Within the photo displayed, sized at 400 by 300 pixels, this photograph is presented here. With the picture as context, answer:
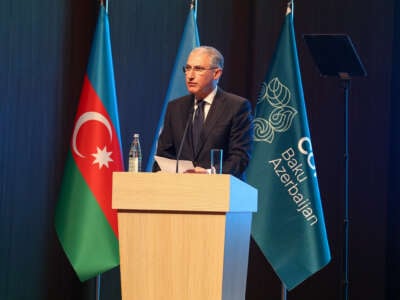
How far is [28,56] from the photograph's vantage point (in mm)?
4590

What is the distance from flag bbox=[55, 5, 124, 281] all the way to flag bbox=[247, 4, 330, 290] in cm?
96

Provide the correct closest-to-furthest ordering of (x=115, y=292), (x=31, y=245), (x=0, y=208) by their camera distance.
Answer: (x=0, y=208) < (x=31, y=245) < (x=115, y=292)

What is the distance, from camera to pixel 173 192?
8.04 ft

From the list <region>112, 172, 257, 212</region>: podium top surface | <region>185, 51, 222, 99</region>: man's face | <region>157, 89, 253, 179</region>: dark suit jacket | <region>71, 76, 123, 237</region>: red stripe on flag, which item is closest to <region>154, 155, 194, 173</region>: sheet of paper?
<region>112, 172, 257, 212</region>: podium top surface

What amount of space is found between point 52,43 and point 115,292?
6.28 ft

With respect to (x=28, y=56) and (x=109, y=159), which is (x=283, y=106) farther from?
(x=28, y=56)

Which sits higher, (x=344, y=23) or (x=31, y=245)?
(x=344, y=23)

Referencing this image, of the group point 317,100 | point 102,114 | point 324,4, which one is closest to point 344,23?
point 324,4

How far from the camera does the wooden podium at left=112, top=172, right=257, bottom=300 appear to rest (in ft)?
7.95

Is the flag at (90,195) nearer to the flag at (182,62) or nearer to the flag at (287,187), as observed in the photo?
the flag at (182,62)

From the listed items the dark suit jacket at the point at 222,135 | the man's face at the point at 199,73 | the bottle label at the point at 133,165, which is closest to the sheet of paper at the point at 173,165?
the bottle label at the point at 133,165

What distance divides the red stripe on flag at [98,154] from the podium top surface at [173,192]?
200cm

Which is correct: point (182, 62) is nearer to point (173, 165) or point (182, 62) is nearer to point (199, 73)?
point (199, 73)

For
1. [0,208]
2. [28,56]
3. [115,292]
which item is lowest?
[115,292]
